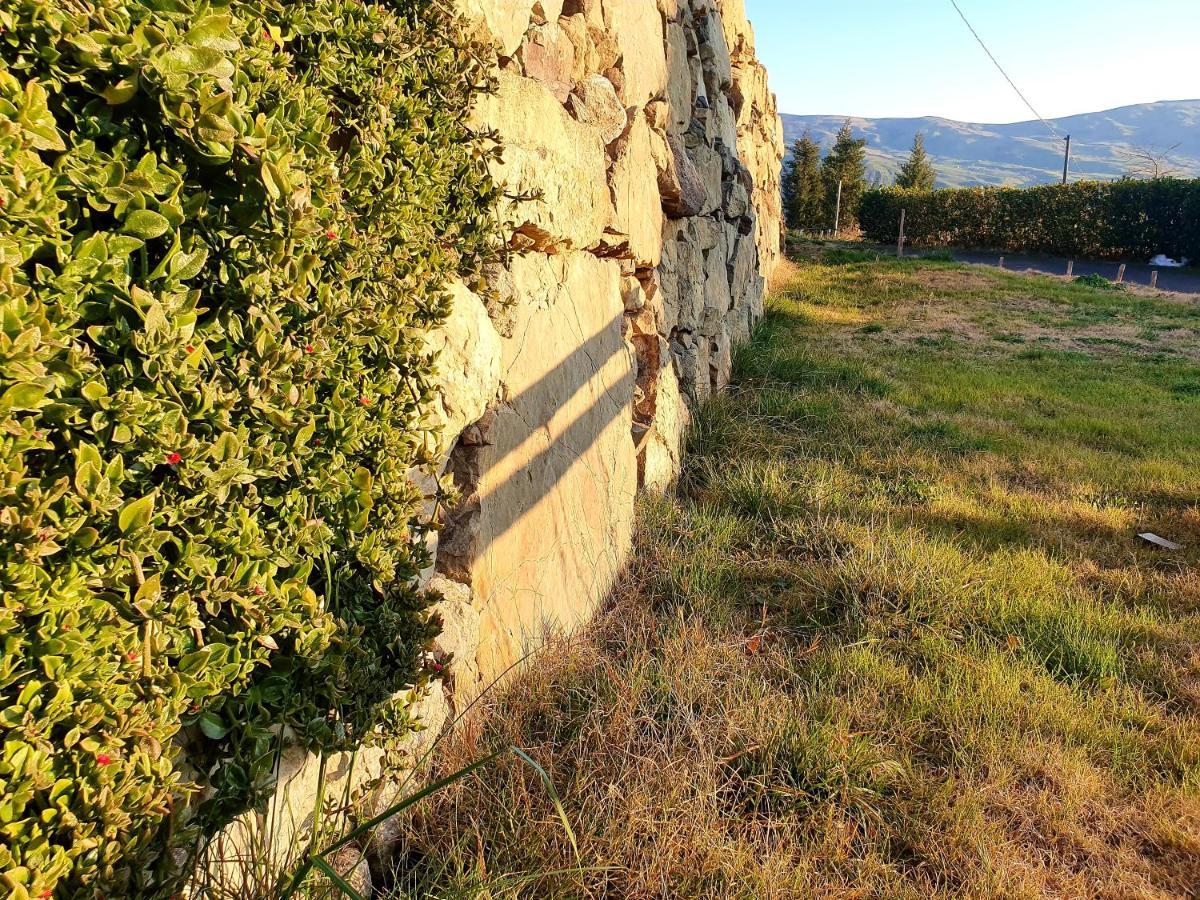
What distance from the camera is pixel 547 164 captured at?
267 cm

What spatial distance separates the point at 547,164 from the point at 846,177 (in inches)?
1068

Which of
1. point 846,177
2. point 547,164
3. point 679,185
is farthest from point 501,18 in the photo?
point 846,177

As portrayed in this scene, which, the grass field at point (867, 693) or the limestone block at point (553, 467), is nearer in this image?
the grass field at point (867, 693)

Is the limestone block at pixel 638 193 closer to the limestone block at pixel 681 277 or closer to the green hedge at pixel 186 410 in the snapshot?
the limestone block at pixel 681 277

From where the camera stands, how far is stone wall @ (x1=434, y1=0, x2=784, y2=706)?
7.34ft

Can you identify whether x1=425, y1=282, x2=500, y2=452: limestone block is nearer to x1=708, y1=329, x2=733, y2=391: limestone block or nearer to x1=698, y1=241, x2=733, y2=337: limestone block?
x1=698, y1=241, x2=733, y2=337: limestone block

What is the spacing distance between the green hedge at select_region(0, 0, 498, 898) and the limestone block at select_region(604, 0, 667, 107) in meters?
2.23

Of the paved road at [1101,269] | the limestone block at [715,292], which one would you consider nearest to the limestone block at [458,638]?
the limestone block at [715,292]

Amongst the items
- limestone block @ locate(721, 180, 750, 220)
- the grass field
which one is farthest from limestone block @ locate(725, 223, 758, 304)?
the grass field

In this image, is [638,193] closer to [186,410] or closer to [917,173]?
[186,410]

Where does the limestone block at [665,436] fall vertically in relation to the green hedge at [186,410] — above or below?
below

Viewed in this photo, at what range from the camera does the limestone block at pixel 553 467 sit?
2.32 meters

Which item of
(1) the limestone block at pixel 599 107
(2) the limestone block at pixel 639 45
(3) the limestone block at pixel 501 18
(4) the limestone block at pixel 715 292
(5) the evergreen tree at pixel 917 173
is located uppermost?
(5) the evergreen tree at pixel 917 173

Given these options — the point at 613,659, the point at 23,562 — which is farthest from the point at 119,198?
the point at 613,659
